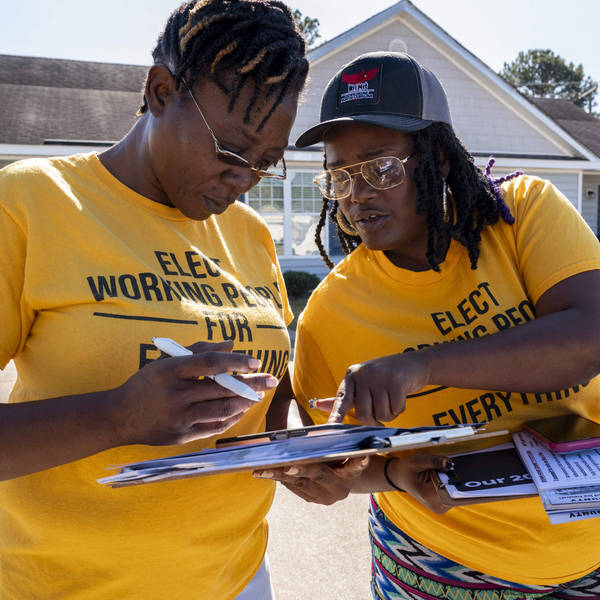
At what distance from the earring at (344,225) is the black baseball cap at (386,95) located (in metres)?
0.42

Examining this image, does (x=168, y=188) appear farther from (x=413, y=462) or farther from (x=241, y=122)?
(x=413, y=462)

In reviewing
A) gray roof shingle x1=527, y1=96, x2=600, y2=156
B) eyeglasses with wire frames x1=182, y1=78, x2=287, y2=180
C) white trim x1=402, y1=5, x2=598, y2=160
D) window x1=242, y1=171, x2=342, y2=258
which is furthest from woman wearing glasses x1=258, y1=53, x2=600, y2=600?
gray roof shingle x1=527, y1=96, x2=600, y2=156

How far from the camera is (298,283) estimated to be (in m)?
14.1

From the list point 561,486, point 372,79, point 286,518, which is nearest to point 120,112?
point 286,518

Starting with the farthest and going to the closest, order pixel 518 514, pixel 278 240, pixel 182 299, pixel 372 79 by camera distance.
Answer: pixel 278 240
pixel 372 79
pixel 518 514
pixel 182 299

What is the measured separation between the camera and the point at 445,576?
6.34 feet

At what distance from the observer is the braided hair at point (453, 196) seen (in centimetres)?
198

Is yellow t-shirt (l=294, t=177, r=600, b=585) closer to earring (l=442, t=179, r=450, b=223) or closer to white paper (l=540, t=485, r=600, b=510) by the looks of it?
earring (l=442, t=179, r=450, b=223)

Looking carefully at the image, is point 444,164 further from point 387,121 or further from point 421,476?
point 421,476

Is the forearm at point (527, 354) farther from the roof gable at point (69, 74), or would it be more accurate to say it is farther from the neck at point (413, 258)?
the roof gable at point (69, 74)

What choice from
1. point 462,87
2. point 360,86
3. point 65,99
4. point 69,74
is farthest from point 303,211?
point 360,86

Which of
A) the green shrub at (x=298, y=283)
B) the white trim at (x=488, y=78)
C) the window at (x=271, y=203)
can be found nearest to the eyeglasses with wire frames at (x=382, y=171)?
the green shrub at (x=298, y=283)

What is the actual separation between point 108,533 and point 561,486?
1.14 metres

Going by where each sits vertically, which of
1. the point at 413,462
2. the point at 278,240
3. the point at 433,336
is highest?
the point at 433,336
